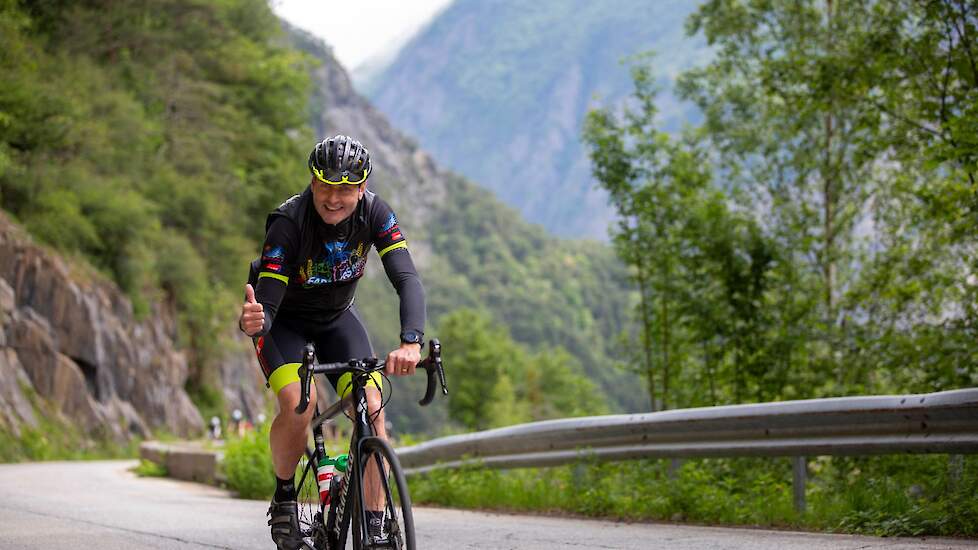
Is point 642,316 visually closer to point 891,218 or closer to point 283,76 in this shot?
point 891,218

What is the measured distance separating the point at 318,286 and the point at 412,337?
871 millimetres

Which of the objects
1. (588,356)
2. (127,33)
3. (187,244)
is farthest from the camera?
(588,356)

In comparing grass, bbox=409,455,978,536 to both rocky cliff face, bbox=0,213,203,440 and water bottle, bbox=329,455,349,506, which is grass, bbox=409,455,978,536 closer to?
water bottle, bbox=329,455,349,506

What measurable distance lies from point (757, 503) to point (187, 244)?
36250 mm

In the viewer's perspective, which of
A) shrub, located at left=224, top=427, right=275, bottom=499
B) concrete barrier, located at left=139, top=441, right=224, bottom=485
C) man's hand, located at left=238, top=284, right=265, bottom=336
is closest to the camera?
man's hand, located at left=238, top=284, right=265, bottom=336

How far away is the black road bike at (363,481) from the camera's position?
440 cm

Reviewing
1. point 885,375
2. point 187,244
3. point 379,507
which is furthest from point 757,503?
point 187,244


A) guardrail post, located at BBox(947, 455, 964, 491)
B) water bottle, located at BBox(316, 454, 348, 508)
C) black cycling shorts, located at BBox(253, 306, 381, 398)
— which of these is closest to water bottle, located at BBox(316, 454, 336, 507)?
water bottle, located at BBox(316, 454, 348, 508)

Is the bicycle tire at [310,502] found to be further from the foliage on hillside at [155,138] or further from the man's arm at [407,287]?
the foliage on hillside at [155,138]

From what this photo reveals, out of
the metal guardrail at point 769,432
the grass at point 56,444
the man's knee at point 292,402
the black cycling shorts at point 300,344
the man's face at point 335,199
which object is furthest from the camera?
the grass at point 56,444

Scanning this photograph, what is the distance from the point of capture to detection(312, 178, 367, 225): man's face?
16.6 ft

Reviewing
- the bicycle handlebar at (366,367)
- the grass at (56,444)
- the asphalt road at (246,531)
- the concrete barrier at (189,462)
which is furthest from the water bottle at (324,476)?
the grass at (56,444)

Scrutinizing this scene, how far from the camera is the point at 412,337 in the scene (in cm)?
468

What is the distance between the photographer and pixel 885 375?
13133 millimetres
